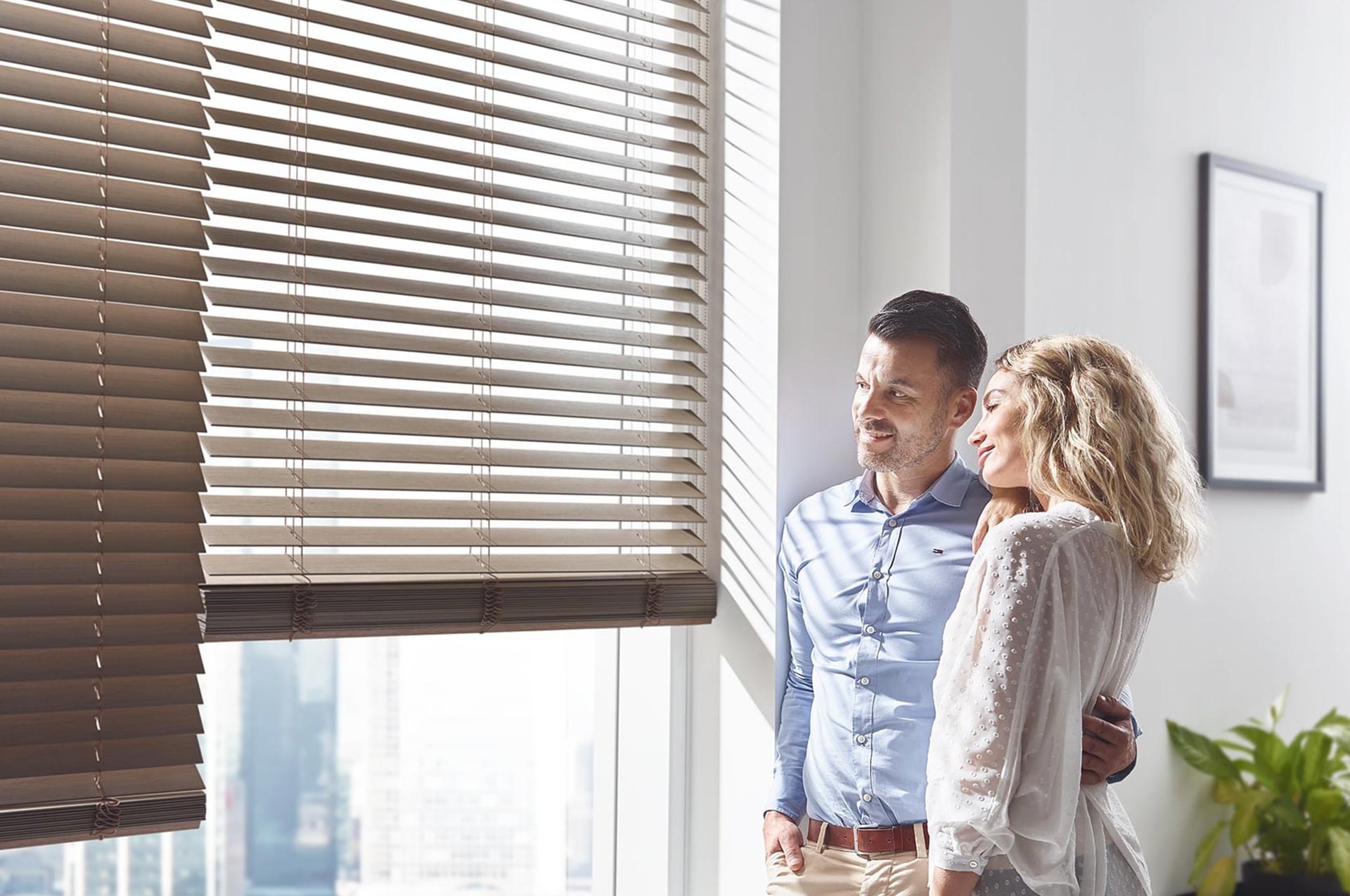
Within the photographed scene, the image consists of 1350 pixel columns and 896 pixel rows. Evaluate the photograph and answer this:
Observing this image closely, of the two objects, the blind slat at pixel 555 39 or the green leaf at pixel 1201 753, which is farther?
the green leaf at pixel 1201 753

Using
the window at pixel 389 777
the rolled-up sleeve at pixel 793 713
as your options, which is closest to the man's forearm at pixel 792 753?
the rolled-up sleeve at pixel 793 713

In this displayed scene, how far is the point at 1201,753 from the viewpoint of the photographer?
7.66 ft

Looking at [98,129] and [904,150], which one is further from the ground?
[904,150]

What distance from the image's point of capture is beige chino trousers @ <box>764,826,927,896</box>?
1438mm

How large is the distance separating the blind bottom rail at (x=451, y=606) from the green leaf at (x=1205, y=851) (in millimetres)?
1292

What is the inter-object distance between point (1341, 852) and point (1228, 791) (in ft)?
0.74

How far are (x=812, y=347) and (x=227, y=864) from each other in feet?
3.70

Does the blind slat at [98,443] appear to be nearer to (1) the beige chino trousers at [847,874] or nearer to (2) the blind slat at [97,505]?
(2) the blind slat at [97,505]

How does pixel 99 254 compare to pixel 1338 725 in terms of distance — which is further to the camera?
pixel 1338 725

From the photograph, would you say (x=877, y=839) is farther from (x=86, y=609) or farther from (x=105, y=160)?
(x=105, y=160)

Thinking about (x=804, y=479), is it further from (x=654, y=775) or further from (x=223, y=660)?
(x=223, y=660)

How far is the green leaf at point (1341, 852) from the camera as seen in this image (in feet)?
7.04

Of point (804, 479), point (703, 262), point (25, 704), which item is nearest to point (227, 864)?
point (25, 704)

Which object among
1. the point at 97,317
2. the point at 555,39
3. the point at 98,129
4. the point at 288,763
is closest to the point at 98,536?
the point at 97,317
